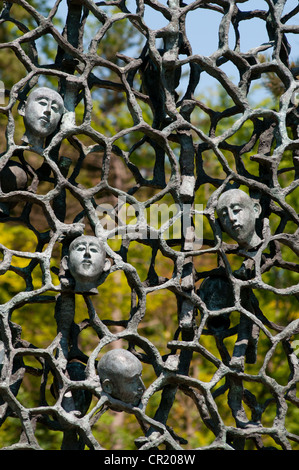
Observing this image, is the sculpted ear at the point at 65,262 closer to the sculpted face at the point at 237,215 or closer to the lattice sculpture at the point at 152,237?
the lattice sculpture at the point at 152,237

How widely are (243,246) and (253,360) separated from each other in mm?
487

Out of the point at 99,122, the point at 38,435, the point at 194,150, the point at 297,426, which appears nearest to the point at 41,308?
the point at 38,435

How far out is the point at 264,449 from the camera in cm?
290

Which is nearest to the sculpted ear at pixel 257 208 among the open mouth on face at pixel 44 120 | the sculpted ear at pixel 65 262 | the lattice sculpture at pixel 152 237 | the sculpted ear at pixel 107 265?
the lattice sculpture at pixel 152 237

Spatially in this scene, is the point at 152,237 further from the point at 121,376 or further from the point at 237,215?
the point at 121,376

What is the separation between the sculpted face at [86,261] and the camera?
2.84 meters

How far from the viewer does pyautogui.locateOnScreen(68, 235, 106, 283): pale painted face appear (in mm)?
2834

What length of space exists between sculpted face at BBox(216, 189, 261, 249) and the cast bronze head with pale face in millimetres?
775

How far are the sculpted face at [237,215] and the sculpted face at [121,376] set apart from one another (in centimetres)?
68

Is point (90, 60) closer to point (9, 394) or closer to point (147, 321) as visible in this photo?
point (9, 394)

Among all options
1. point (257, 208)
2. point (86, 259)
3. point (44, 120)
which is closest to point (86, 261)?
point (86, 259)

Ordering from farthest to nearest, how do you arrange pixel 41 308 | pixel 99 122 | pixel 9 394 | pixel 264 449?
pixel 99 122 → pixel 41 308 → pixel 264 449 → pixel 9 394

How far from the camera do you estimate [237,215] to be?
3.00 meters

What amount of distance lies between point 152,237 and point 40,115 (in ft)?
2.23
